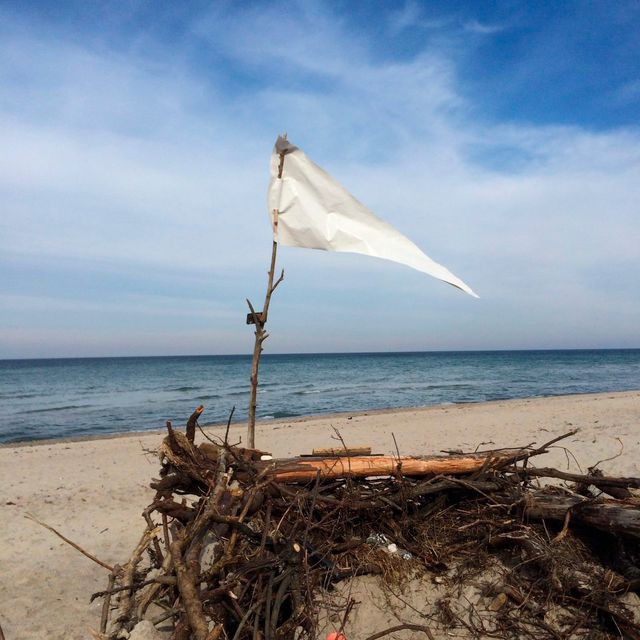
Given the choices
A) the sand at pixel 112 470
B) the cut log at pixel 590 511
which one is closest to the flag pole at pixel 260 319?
the sand at pixel 112 470

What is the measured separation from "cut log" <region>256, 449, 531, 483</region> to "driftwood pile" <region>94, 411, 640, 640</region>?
11 mm

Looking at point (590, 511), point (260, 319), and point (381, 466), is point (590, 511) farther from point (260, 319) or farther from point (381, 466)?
point (260, 319)

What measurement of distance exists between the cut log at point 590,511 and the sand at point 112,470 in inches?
81.6

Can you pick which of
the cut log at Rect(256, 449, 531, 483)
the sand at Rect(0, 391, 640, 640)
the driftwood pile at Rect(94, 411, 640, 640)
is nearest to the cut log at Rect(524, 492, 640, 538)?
the driftwood pile at Rect(94, 411, 640, 640)

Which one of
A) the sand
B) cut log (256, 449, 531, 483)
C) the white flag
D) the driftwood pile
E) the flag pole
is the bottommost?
the sand

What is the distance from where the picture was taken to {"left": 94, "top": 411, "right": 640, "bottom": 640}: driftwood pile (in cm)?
308

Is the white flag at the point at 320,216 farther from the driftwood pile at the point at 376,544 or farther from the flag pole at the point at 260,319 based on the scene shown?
the driftwood pile at the point at 376,544

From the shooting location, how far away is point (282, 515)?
363 cm

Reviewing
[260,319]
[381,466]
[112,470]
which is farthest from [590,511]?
[112,470]

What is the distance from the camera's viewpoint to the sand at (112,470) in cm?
492

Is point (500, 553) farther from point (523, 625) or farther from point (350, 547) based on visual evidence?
point (350, 547)

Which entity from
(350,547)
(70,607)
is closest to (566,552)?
(350,547)

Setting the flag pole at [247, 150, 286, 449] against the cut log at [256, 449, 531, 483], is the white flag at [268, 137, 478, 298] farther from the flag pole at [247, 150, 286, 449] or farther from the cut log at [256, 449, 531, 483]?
the cut log at [256, 449, 531, 483]

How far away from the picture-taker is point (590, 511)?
12.0ft
